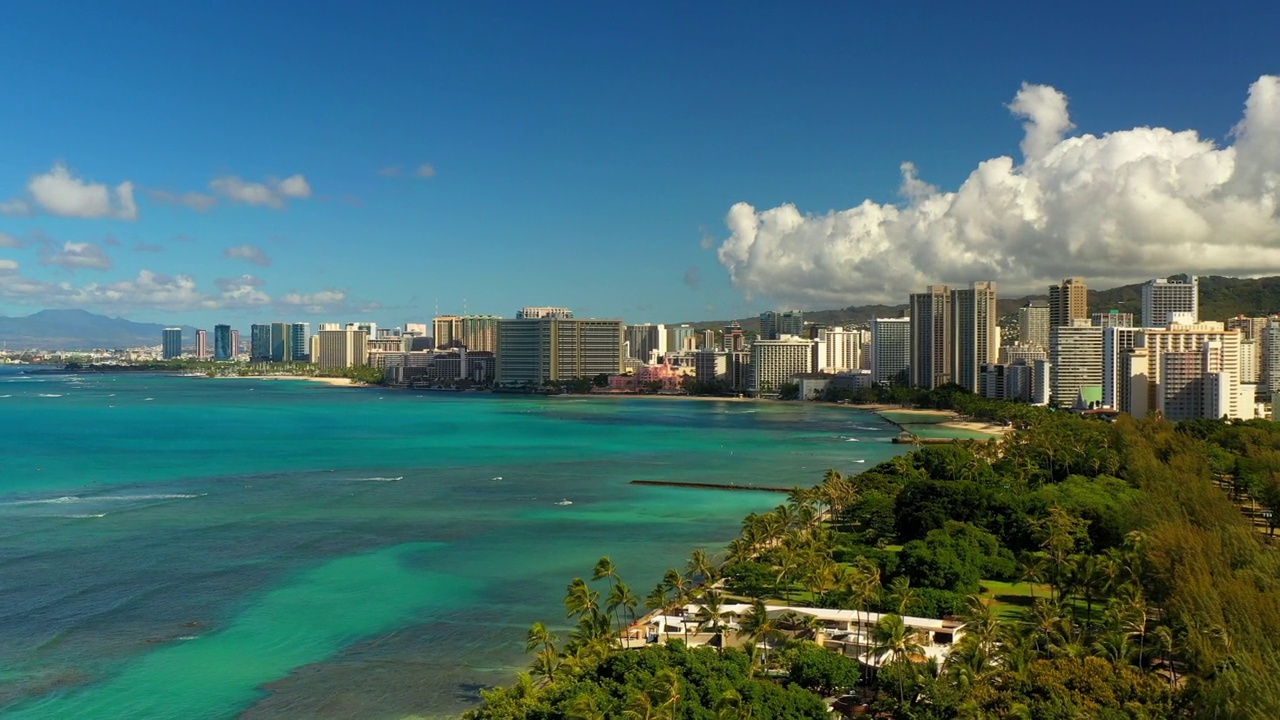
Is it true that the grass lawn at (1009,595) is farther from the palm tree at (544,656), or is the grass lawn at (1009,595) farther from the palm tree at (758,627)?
the palm tree at (544,656)

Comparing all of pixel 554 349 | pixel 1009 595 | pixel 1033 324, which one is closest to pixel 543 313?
pixel 554 349

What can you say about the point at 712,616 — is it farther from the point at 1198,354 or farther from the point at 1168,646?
the point at 1198,354

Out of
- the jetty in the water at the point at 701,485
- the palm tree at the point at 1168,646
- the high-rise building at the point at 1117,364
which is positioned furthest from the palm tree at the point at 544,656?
the high-rise building at the point at 1117,364

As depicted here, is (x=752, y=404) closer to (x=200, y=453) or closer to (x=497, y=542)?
(x=200, y=453)

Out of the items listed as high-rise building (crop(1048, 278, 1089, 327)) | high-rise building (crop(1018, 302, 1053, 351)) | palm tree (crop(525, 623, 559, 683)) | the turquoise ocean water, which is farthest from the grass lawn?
high-rise building (crop(1018, 302, 1053, 351))

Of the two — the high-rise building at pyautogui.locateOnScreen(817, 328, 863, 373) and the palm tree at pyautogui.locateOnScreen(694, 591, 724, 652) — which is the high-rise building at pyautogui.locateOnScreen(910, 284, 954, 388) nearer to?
the high-rise building at pyautogui.locateOnScreen(817, 328, 863, 373)

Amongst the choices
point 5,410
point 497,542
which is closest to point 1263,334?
point 497,542
